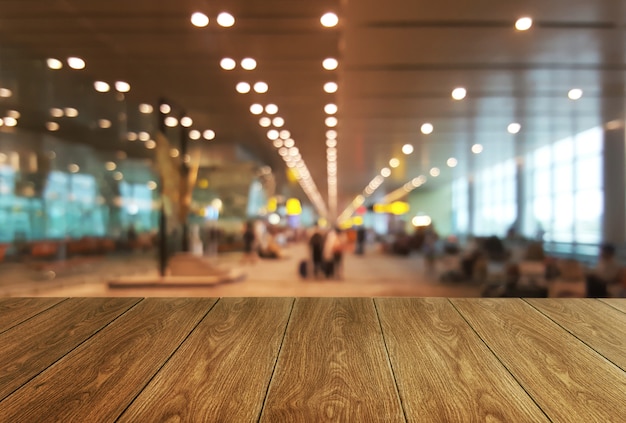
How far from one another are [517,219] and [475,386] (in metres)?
26.9

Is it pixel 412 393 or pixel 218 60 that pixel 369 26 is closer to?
pixel 218 60

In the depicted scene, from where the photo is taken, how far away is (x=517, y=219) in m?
26.7

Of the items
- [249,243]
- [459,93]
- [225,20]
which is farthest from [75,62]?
[249,243]

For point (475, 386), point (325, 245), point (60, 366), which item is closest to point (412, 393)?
point (475, 386)

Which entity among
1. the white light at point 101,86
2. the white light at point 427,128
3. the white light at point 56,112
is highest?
the white light at point 56,112

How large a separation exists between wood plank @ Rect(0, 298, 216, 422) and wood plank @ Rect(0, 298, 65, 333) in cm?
57

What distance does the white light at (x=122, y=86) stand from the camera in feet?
38.9

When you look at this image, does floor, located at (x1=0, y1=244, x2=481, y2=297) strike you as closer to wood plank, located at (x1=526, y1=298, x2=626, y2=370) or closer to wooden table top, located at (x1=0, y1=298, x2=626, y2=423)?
wood plank, located at (x1=526, y1=298, x2=626, y2=370)

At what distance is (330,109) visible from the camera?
13383 millimetres

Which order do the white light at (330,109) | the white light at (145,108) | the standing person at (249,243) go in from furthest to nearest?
the standing person at (249,243), the white light at (145,108), the white light at (330,109)

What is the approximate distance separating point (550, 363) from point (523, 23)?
23.6 ft

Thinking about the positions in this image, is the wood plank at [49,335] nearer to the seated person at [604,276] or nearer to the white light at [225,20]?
the white light at [225,20]

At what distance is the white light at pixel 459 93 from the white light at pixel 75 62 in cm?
852

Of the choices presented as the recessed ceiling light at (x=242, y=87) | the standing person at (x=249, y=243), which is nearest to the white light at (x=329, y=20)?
the recessed ceiling light at (x=242, y=87)
